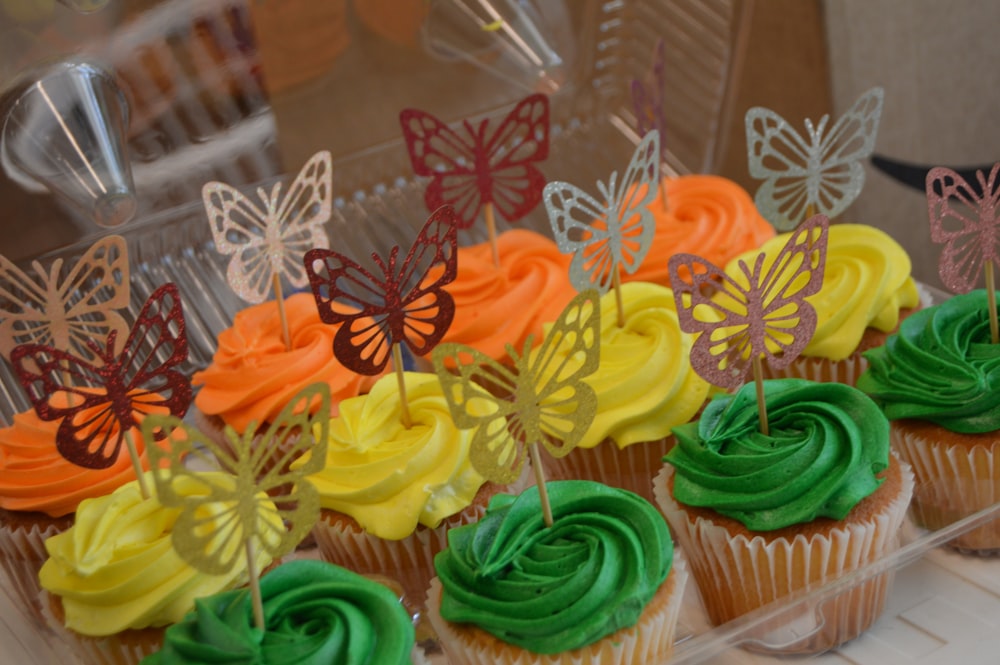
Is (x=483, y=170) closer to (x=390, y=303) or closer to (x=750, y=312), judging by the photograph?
(x=390, y=303)

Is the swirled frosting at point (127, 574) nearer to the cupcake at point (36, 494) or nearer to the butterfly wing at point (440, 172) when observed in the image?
the cupcake at point (36, 494)

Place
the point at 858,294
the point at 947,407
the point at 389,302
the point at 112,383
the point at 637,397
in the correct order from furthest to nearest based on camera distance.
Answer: the point at 858,294 < the point at 637,397 < the point at 947,407 < the point at 389,302 < the point at 112,383

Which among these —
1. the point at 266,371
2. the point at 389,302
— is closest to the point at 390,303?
the point at 389,302

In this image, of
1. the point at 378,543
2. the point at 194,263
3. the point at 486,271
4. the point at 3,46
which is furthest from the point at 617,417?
the point at 3,46

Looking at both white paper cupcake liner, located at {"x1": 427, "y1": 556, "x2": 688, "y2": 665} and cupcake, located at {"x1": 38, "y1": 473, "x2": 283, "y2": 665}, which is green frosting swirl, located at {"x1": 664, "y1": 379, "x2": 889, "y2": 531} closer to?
white paper cupcake liner, located at {"x1": 427, "y1": 556, "x2": 688, "y2": 665}

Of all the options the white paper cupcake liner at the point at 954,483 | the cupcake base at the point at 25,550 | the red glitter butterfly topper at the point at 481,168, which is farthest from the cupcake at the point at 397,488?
the white paper cupcake liner at the point at 954,483
